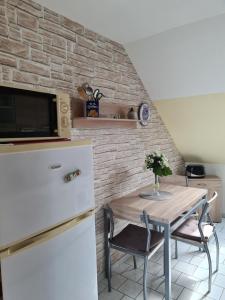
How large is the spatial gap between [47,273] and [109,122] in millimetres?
1405

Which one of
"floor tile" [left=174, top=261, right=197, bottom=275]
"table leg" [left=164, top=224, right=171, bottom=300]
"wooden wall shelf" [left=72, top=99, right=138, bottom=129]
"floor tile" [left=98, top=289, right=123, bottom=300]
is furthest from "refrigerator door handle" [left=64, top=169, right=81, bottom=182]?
"floor tile" [left=174, top=261, right=197, bottom=275]

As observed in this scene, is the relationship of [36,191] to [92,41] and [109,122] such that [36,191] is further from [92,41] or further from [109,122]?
[92,41]

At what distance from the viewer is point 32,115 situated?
1.23 m

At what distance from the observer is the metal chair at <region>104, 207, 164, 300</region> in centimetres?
180

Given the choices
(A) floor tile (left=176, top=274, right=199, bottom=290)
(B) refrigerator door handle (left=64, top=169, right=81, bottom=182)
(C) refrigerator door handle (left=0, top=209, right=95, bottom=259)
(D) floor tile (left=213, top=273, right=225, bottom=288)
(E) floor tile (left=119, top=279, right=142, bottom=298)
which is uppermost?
(B) refrigerator door handle (left=64, top=169, right=81, bottom=182)

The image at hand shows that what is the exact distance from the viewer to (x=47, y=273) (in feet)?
3.57

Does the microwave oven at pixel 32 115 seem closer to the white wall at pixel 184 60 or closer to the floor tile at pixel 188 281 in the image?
the white wall at pixel 184 60

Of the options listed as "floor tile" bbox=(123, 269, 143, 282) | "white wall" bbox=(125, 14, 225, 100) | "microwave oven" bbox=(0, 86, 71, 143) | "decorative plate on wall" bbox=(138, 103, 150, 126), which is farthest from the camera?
"decorative plate on wall" bbox=(138, 103, 150, 126)

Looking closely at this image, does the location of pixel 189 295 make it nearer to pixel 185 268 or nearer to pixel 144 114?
pixel 185 268

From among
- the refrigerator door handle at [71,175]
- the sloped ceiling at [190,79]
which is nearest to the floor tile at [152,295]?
the refrigerator door handle at [71,175]

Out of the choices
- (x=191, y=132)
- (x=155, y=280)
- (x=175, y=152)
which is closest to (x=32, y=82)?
(x=155, y=280)

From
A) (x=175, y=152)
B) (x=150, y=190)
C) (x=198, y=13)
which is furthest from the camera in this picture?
(x=175, y=152)

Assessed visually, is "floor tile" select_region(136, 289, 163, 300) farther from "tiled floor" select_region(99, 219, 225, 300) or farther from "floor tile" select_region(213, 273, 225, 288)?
"floor tile" select_region(213, 273, 225, 288)

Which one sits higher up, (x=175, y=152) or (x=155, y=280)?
(x=175, y=152)
